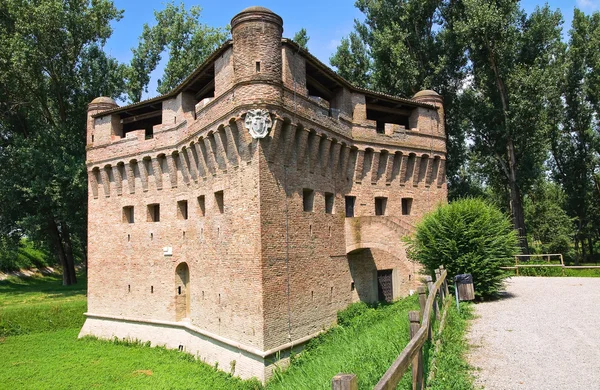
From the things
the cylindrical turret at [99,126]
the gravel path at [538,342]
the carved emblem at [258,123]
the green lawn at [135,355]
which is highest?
the cylindrical turret at [99,126]

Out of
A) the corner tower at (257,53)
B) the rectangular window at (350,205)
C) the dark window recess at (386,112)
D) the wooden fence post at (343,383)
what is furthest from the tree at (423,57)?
the wooden fence post at (343,383)

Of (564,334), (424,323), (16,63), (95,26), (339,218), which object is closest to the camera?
(424,323)

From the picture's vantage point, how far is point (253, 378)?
13.4m

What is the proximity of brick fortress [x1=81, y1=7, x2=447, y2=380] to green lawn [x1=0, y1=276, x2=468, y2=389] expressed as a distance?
669mm

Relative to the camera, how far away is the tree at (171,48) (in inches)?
1118

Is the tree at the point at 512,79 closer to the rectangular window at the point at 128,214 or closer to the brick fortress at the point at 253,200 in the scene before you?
the brick fortress at the point at 253,200

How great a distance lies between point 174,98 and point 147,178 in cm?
417

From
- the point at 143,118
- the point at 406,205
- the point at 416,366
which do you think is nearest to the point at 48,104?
the point at 143,118

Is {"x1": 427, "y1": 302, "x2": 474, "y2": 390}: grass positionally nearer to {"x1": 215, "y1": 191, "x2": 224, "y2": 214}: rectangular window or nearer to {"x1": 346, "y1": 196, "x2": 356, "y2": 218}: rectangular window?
{"x1": 346, "y1": 196, "x2": 356, "y2": 218}: rectangular window

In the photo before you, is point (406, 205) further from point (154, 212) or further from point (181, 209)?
point (154, 212)

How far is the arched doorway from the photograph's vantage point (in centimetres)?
1880

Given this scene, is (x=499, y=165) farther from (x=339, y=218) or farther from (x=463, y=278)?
(x=463, y=278)

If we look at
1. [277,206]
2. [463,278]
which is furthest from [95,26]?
[463,278]

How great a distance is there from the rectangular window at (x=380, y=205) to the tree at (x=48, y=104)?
54.7 ft
